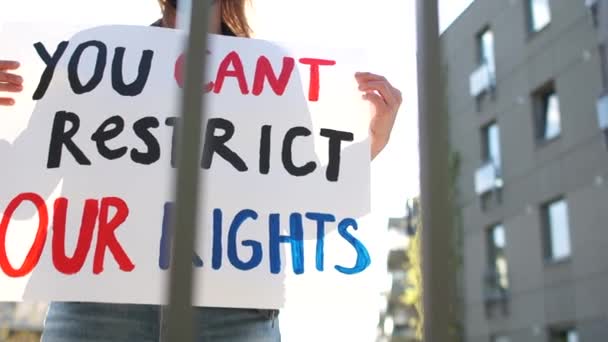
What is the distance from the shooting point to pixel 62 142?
3.43 ft

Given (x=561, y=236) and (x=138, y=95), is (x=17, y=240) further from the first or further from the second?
(x=561, y=236)

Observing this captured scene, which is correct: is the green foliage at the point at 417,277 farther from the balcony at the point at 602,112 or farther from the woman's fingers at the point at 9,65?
the balcony at the point at 602,112

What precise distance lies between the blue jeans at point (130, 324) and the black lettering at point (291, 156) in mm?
179

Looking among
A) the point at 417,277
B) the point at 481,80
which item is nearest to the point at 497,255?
the point at 481,80

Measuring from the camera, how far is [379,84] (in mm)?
1131

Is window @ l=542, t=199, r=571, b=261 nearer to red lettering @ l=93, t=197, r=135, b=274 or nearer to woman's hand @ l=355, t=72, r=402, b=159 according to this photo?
woman's hand @ l=355, t=72, r=402, b=159

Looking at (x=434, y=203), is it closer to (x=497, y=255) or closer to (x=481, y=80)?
(x=497, y=255)

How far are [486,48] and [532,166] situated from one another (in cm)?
258

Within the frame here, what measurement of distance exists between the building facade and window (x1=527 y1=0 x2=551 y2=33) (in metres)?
0.02

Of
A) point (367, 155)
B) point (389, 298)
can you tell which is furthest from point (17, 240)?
point (389, 298)

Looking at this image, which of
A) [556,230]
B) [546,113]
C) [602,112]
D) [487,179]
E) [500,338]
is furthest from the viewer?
[487,179]

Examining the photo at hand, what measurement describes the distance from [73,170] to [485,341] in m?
12.8

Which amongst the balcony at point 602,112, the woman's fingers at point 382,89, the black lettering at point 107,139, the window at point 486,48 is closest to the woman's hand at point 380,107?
the woman's fingers at point 382,89

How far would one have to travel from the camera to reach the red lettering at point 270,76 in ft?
3.75
